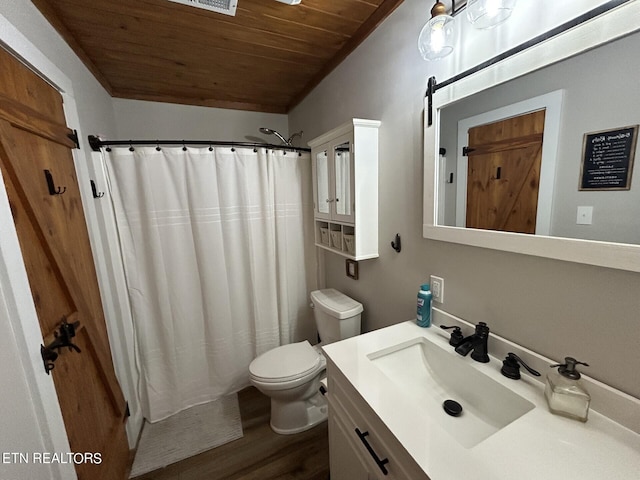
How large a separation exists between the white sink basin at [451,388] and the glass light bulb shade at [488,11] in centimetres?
110

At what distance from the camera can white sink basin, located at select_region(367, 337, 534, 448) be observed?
0.78m

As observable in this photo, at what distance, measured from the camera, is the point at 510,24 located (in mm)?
790

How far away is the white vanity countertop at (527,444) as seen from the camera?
536 mm

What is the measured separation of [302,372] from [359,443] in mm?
705

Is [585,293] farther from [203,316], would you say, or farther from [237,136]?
[237,136]

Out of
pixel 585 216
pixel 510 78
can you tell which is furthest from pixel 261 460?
pixel 510 78

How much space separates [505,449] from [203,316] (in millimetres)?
1821

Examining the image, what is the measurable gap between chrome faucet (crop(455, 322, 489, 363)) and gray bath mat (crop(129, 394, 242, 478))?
1490 mm

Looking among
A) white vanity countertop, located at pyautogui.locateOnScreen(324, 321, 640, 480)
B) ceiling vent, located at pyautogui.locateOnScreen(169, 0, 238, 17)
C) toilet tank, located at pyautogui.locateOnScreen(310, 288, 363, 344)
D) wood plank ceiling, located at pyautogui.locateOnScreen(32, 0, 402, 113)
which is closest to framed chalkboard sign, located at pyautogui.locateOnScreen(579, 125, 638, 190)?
white vanity countertop, located at pyautogui.locateOnScreen(324, 321, 640, 480)

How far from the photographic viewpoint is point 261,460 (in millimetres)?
1439

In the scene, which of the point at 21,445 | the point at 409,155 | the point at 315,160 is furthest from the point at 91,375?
the point at 409,155

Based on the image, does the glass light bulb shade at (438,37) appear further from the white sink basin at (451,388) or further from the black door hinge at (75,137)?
the black door hinge at (75,137)

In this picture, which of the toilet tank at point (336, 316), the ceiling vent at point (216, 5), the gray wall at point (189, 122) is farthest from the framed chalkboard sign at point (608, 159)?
the gray wall at point (189, 122)

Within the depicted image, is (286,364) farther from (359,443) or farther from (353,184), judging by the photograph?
(353,184)
